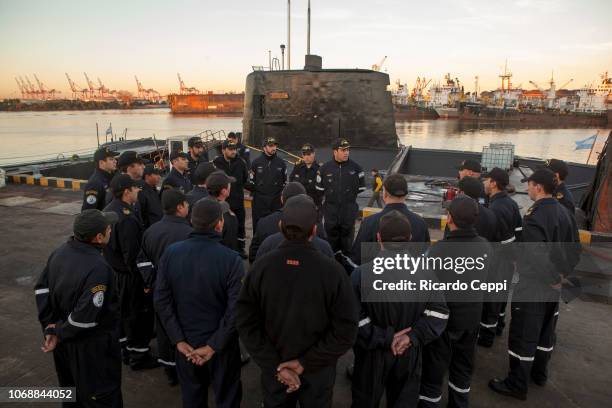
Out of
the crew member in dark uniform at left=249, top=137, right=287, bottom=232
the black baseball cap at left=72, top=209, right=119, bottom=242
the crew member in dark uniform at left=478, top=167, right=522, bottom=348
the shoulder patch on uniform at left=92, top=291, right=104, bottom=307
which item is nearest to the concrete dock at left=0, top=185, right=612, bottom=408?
the crew member in dark uniform at left=478, top=167, right=522, bottom=348

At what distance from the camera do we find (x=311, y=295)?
238 cm

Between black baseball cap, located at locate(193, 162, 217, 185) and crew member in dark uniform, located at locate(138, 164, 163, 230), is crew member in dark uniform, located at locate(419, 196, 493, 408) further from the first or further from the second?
crew member in dark uniform, located at locate(138, 164, 163, 230)

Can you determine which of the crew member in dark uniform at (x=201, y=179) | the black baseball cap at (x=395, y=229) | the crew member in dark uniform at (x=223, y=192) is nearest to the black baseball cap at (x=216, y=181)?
the crew member in dark uniform at (x=223, y=192)

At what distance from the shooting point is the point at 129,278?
14.1ft

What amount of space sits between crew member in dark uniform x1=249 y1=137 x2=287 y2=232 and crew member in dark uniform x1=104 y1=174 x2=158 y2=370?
3.22 m

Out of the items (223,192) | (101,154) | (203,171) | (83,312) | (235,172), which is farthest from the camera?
(235,172)

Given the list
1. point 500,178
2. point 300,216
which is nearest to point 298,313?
point 300,216

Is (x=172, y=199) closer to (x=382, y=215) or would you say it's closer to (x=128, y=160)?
(x=382, y=215)

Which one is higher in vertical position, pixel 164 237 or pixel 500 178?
pixel 500 178

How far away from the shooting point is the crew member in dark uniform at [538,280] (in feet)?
12.2

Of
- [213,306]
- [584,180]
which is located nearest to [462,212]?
[213,306]

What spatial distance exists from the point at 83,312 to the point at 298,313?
1613 millimetres

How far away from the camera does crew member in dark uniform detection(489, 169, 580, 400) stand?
3730 millimetres

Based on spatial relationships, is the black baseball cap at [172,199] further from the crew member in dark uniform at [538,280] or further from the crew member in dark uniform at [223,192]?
the crew member in dark uniform at [538,280]
